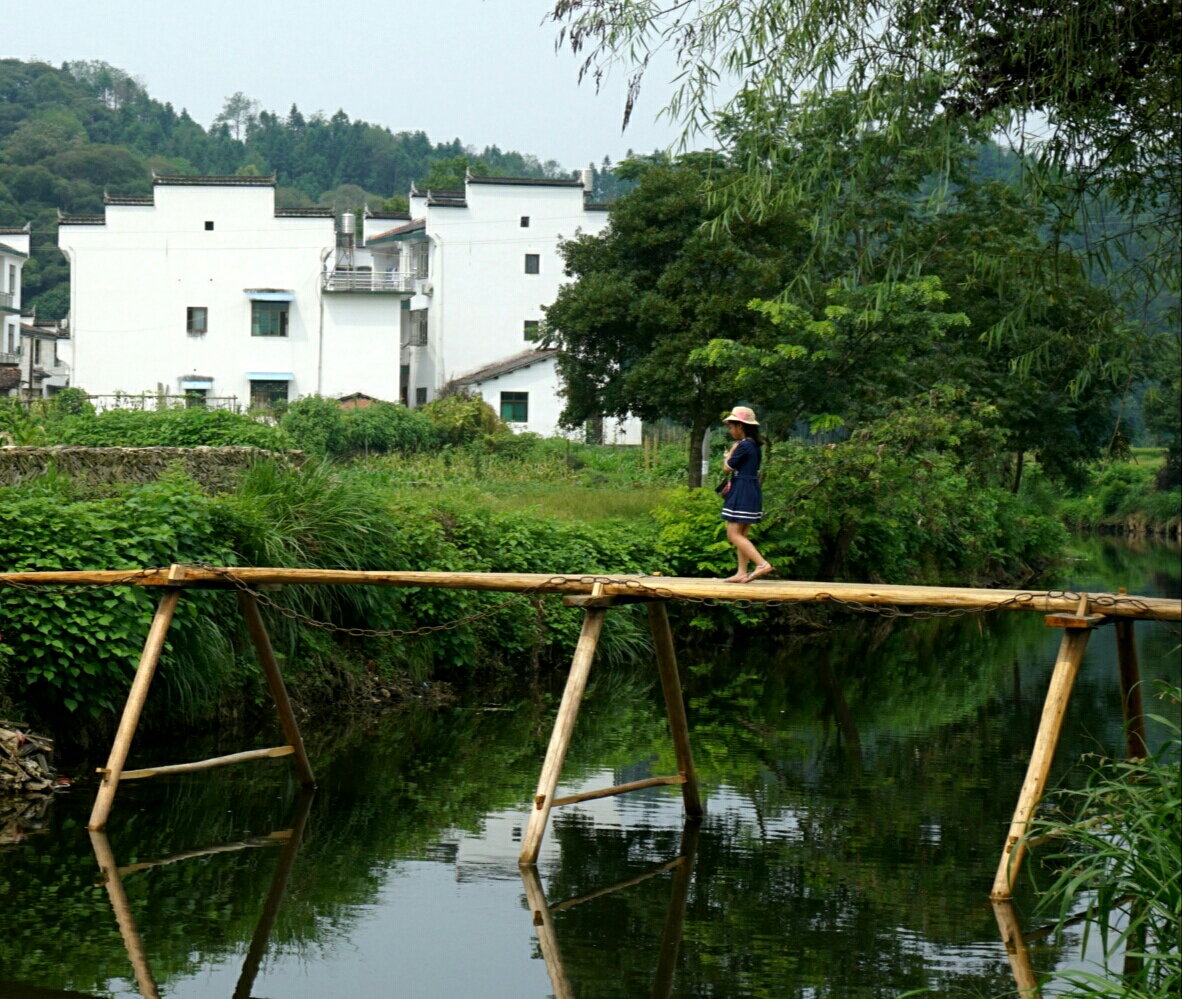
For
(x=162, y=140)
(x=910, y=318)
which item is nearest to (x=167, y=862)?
(x=910, y=318)

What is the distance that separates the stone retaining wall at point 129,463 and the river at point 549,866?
3.98 m

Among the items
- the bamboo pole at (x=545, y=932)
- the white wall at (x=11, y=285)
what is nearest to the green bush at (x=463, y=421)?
the white wall at (x=11, y=285)

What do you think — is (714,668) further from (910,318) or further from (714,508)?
(910,318)

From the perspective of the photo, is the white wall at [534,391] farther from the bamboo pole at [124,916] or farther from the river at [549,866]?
the bamboo pole at [124,916]

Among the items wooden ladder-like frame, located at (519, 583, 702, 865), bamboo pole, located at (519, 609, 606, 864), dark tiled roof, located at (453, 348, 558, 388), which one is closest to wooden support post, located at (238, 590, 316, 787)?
wooden ladder-like frame, located at (519, 583, 702, 865)

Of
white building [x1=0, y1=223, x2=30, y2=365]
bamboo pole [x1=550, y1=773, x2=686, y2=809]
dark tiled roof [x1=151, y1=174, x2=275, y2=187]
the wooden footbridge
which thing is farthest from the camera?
white building [x1=0, y1=223, x2=30, y2=365]

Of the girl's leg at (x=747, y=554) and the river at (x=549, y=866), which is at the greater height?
the girl's leg at (x=747, y=554)

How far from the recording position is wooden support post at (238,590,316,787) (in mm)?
11477

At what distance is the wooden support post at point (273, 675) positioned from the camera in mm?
11477

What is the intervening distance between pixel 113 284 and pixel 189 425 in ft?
130

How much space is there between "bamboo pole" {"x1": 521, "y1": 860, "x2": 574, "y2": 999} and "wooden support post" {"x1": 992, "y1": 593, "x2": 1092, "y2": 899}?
257 cm

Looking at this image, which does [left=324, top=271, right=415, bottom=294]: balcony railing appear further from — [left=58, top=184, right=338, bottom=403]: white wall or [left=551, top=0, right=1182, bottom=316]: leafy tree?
[left=551, top=0, right=1182, bottom=316]: leafy tree

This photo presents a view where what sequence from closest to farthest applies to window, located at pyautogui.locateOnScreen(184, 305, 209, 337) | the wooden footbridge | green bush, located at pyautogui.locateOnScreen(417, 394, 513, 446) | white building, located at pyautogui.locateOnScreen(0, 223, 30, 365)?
the wooden footbridge → green bush, located at pyautogui.locateOnScreen(417, 394, 513, 446) → window, located at pyautogui.locateOnScreen(184, 305, 209, 337) → white building, located at pyautogui.locateOnScreen(0, 223, 30, 365)

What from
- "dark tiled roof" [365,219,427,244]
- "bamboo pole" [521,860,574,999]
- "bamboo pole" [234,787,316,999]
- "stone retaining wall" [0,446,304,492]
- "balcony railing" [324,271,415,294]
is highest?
"dark tiled roof" [365,219,427,244]
